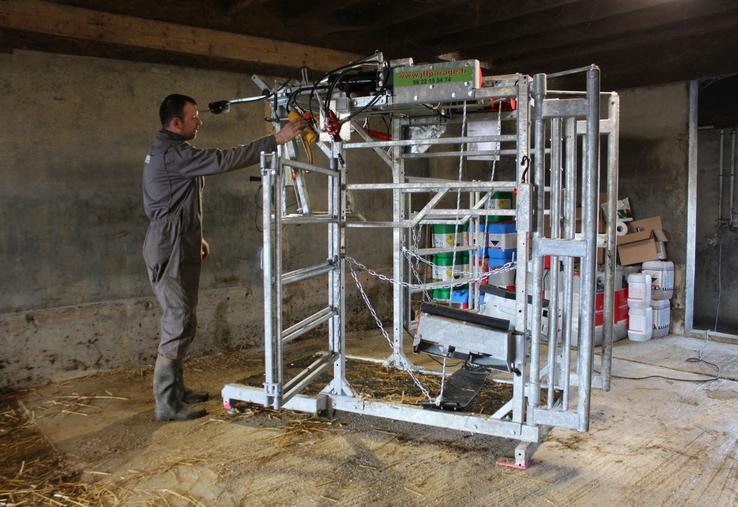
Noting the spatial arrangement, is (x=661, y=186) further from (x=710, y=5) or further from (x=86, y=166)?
(x=86, y=166)

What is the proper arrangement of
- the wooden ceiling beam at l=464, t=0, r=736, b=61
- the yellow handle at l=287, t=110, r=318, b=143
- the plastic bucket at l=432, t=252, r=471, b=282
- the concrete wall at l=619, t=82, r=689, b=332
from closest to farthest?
the yellow handle at l=287, t=110, r=318, b=143 → the wooden ceiling beam at l=464, t=0, r=736, b=61 → the plastic bucket at l=432, t=252, r=471, b=282 → the concrete wall at l=619, t=82, r=689, b=332

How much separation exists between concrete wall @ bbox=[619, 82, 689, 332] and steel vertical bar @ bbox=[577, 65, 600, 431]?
3.53 metres

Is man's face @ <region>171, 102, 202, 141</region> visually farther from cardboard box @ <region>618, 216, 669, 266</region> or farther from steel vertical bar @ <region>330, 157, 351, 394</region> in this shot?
cardboard box @ <region>618, 216, 669, 266</region>

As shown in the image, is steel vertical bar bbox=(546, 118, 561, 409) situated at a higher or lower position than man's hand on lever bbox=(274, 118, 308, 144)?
lower

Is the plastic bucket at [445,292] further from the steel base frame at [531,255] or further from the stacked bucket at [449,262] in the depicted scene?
the steel base frame at [531,255]

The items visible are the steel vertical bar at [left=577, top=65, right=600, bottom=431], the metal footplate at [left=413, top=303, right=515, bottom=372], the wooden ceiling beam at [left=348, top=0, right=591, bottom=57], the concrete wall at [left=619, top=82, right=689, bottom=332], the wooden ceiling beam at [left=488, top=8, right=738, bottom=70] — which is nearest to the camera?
the steel vertical bar at [left=577, top=65, right=600, bottom=431]

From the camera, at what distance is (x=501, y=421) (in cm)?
270

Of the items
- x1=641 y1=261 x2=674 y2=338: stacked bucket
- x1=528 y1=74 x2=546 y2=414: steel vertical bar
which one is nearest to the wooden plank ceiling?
x1=528 y1=74 x2=546 y2=414: steel vertical bar

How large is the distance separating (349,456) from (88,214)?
266cm

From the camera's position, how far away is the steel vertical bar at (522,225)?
8.24 ft

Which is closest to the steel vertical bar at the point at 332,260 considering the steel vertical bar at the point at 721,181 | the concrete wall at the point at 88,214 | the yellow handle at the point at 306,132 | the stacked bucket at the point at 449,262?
the yellow handle at the point at 306,132

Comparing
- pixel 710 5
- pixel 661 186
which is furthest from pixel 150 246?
pixel 661 186

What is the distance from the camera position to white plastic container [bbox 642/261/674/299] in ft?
17.2

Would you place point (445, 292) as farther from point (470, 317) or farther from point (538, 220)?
point (538, 220)
